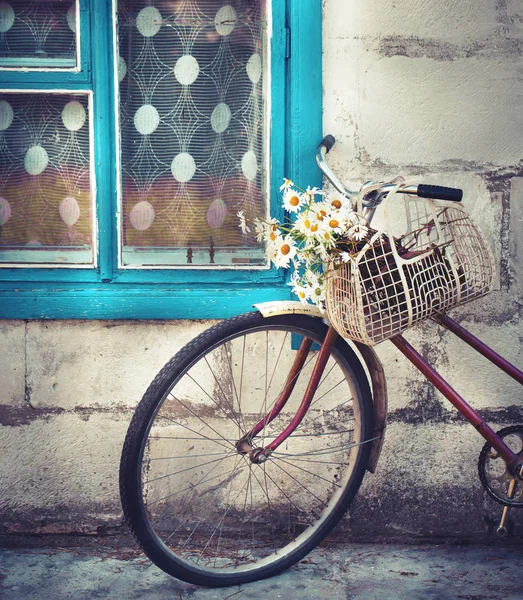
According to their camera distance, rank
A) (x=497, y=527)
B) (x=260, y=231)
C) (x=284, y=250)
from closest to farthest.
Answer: (x=284, y=250) → (x=260, y=231) → (x=497, y=527)

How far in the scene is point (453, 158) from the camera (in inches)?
118

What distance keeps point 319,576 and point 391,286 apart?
1.31m

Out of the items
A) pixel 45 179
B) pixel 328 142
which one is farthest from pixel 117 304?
pixel 328 142

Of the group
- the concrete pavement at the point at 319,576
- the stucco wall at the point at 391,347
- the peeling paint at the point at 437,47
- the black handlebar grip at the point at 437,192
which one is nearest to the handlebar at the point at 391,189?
the black handlebar grip at the point at 437,192

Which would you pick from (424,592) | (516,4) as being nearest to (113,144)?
(516,4)

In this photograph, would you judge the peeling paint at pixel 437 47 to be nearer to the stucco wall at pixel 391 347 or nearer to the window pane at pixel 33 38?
the stucco wall at pixel 391 347

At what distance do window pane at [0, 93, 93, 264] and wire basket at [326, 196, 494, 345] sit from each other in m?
1.38

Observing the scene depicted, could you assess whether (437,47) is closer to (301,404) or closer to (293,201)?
(293,201)

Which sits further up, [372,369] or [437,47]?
[437,47]

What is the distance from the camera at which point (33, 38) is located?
9.82 ft

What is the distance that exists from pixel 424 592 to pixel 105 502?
4.68ft

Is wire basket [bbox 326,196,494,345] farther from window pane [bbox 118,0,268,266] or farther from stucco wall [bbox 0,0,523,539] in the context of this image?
window pane [bbox 118,0,268,266]

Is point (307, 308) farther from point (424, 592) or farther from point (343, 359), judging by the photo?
point (424, 592)

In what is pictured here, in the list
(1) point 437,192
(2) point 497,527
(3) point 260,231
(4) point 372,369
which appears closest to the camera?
(1) point 437,192
